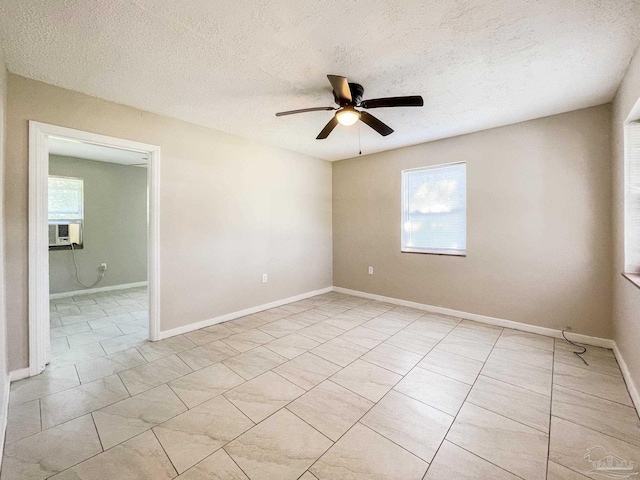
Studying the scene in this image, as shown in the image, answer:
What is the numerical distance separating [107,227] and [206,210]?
3358 mm

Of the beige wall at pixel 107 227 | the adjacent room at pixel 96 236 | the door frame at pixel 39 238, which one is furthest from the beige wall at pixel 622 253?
the beige wall at pixel 107 227

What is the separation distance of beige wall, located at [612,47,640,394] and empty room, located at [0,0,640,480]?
0.13ft

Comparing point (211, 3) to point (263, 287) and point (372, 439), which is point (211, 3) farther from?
point (263, 287)

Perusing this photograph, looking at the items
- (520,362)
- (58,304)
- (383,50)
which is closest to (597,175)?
(520,362)

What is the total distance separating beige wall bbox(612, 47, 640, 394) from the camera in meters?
1.91

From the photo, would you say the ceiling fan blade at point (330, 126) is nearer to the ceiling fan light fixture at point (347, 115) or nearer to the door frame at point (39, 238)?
the ceiling fan light fixture at point (347, 115)

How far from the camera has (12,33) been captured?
1.67 meters

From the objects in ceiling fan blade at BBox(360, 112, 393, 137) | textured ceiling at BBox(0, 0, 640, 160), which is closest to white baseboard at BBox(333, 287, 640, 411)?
textured ceiling at BBox(0, 0, 640, 160)

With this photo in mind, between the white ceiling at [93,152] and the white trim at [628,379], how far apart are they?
18.6ft

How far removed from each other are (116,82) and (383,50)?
7.26 ft

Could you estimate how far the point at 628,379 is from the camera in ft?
6.79

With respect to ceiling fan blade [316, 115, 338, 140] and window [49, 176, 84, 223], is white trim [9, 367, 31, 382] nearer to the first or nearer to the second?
ceiling fan blade [316, 115, 338, 140]

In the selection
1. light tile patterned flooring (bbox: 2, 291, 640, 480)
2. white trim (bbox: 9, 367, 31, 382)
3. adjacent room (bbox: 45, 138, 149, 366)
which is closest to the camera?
light tile patterned flooring (bbox: 2, 291, 640, 480)

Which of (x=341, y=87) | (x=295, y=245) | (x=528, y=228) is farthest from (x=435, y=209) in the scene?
(x=341, y=87)
